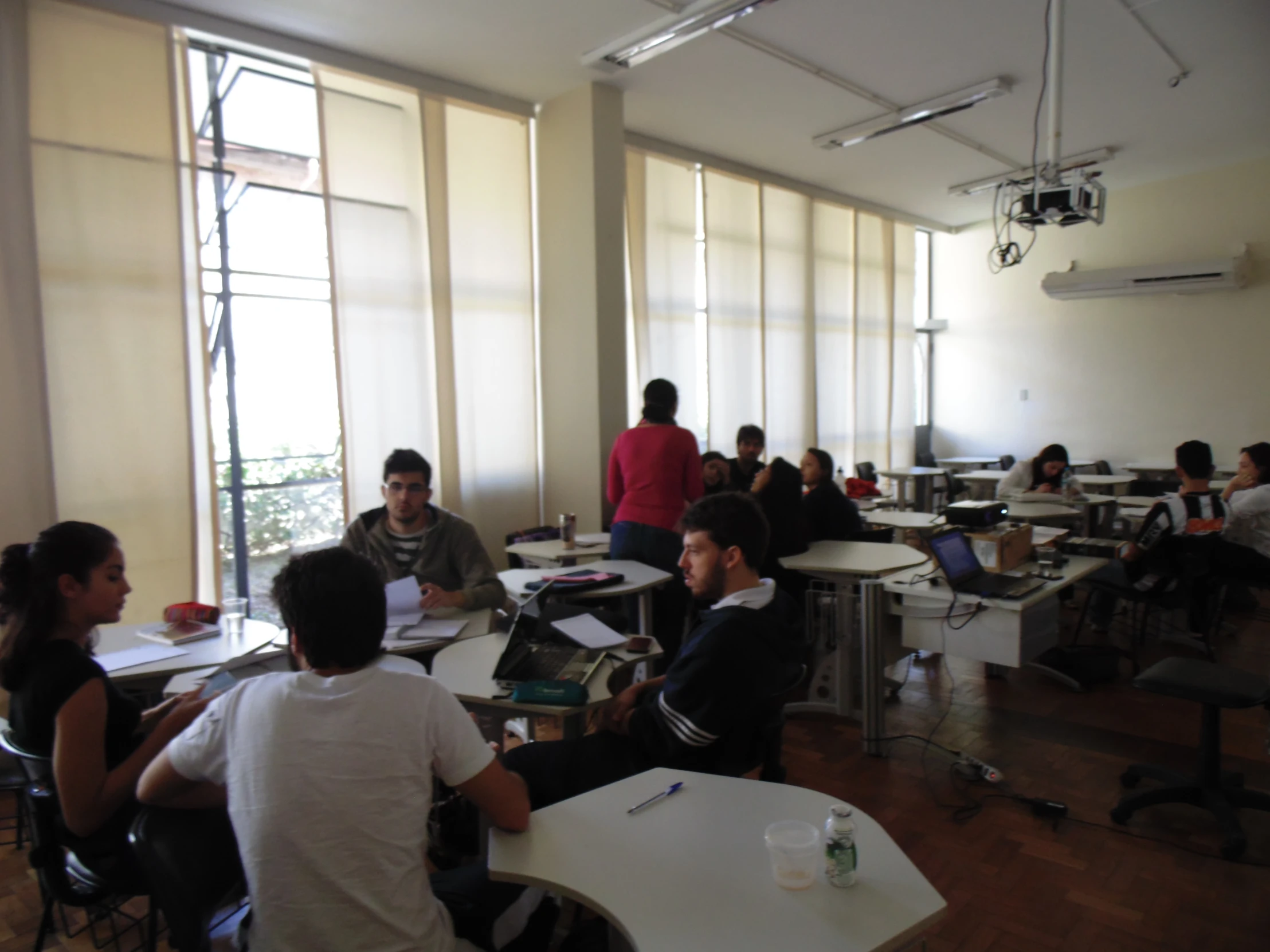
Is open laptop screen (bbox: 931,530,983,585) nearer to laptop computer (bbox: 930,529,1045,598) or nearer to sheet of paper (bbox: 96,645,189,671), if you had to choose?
laptop computer (bbox: 930,529,1045,598)

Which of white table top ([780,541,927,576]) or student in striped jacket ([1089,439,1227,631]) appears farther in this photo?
student in striped jacket ([1089,439,1227,631])

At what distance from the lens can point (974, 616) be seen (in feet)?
11.5

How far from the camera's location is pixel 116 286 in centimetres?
388

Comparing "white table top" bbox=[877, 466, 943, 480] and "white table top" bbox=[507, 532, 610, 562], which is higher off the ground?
"white table top" bbox=[877, 466, 943, 480]

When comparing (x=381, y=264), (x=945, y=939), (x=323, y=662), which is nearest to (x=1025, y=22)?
(x=381, y=264)

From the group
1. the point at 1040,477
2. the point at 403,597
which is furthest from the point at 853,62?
the point at 403,597

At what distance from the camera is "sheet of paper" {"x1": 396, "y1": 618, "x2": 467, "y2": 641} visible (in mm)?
2684

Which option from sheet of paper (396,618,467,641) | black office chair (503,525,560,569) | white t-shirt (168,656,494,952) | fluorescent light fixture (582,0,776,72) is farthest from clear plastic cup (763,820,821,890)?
fluorescent light fixture (582,0,776,72)

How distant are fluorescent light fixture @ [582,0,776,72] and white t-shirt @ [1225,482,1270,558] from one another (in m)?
3.90

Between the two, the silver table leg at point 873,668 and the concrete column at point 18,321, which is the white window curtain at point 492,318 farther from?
the silver table leg at point 873,668

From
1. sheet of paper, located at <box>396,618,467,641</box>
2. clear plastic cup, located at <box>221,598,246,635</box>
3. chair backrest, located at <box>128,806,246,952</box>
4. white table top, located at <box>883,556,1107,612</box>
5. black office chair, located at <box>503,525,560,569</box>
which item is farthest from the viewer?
black office chair, located at <box>503,525,560,569</box>

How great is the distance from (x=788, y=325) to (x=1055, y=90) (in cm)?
378

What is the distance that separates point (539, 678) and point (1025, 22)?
4.76 meters

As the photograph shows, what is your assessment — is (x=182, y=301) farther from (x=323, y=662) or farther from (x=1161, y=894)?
(x=1161, y=894)
